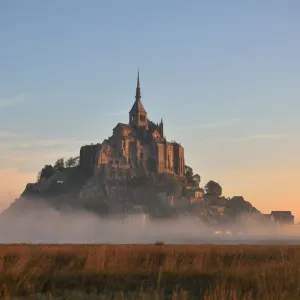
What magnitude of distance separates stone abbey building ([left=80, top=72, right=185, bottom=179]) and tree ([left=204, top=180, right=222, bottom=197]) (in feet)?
63.1

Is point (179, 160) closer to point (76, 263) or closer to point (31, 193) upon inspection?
point (31, 193)

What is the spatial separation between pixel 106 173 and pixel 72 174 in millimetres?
12108

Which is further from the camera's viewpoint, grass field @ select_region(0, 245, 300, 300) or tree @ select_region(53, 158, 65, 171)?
tree @ select_region(53, 158, 65, 171)

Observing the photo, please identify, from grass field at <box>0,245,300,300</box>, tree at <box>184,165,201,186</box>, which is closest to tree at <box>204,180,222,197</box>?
tree at <box>184,165,201,186</box>

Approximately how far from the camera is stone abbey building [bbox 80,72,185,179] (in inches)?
5276

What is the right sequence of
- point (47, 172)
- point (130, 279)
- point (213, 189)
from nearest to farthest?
point (130, 279) → point (47, 172) → point (213, 189)

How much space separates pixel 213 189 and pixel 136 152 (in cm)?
3977

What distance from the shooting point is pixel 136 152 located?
139m

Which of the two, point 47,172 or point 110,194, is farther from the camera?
point 47,172

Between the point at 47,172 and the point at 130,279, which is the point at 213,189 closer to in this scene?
the point at 47,172

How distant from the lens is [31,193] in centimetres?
14712

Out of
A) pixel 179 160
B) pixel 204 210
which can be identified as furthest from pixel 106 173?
pixel 204 210

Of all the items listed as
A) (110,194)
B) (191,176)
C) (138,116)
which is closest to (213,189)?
(191,176)

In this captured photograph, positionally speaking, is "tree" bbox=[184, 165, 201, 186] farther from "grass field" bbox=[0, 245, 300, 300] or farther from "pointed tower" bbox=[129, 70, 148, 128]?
"grass field" bbox=[0, 245, 300, 300]
